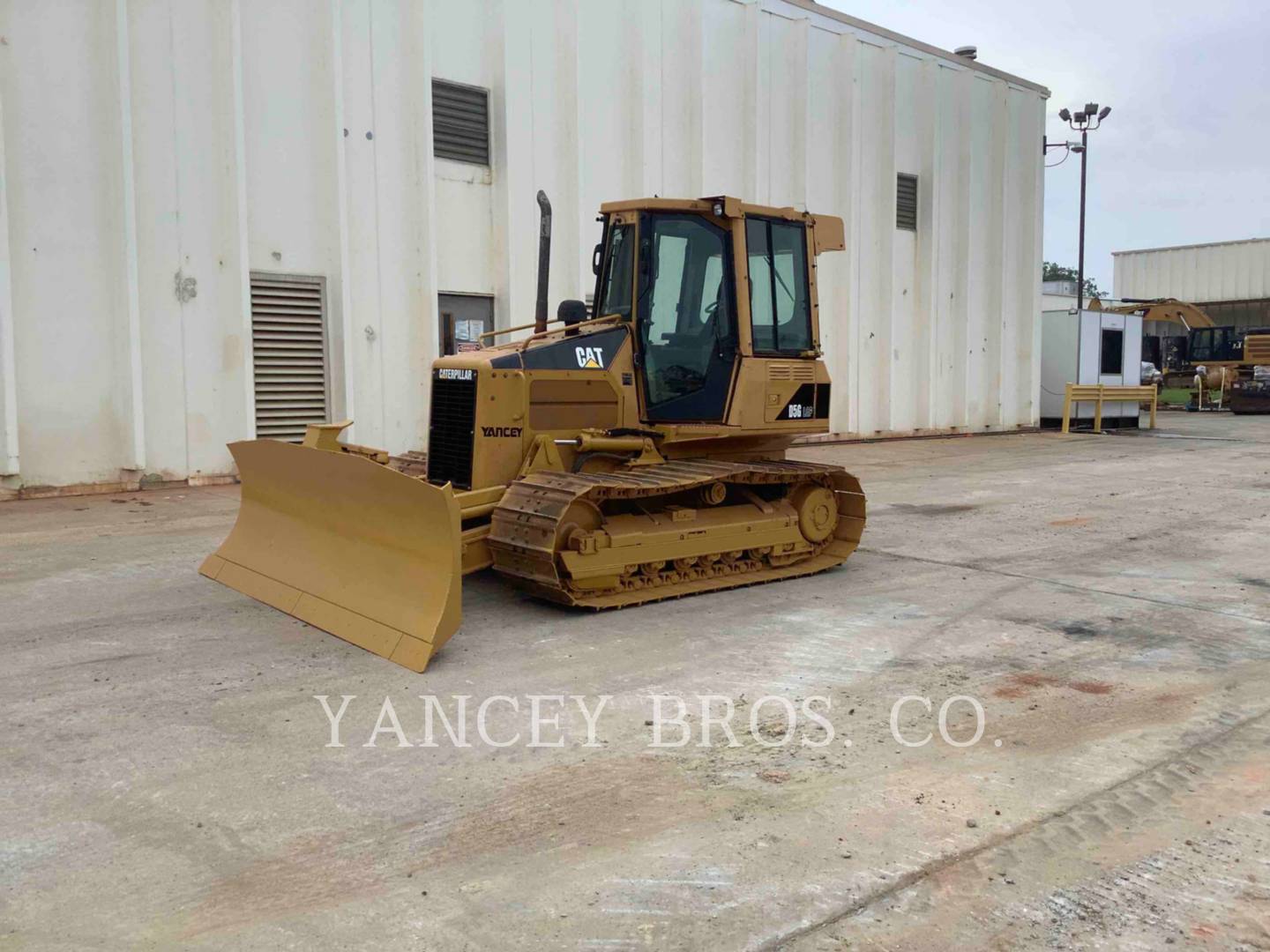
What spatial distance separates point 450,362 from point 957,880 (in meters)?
5.03

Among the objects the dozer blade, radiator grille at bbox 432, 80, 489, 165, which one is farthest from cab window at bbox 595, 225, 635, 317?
radiator grille at bbox 432, 80, 489, 165

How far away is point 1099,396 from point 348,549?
65.9 ft

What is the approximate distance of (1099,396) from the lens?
72.8 ft

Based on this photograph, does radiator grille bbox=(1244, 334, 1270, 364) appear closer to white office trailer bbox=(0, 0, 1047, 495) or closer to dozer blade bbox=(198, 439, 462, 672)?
white office trailer bbox=(0, 0, 1047, 495)

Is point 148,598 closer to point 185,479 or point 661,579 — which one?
point 661,579

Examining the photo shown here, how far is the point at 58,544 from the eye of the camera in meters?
8.58

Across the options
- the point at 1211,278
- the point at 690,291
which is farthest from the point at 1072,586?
the point at 1211,278

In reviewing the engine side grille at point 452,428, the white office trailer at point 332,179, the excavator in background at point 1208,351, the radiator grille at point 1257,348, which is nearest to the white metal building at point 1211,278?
the excavator in background at point 1208,351

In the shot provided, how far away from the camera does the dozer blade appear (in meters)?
5.38

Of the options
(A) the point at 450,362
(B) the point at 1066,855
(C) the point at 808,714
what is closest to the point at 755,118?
(A) the point at 450,362

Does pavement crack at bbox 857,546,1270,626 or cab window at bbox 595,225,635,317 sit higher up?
cab window at bbox 595,225,635,317

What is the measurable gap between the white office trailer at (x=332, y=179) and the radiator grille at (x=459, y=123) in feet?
0.10

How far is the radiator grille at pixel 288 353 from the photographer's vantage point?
12916mm

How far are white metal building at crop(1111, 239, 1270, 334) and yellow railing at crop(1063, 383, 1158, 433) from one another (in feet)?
109
